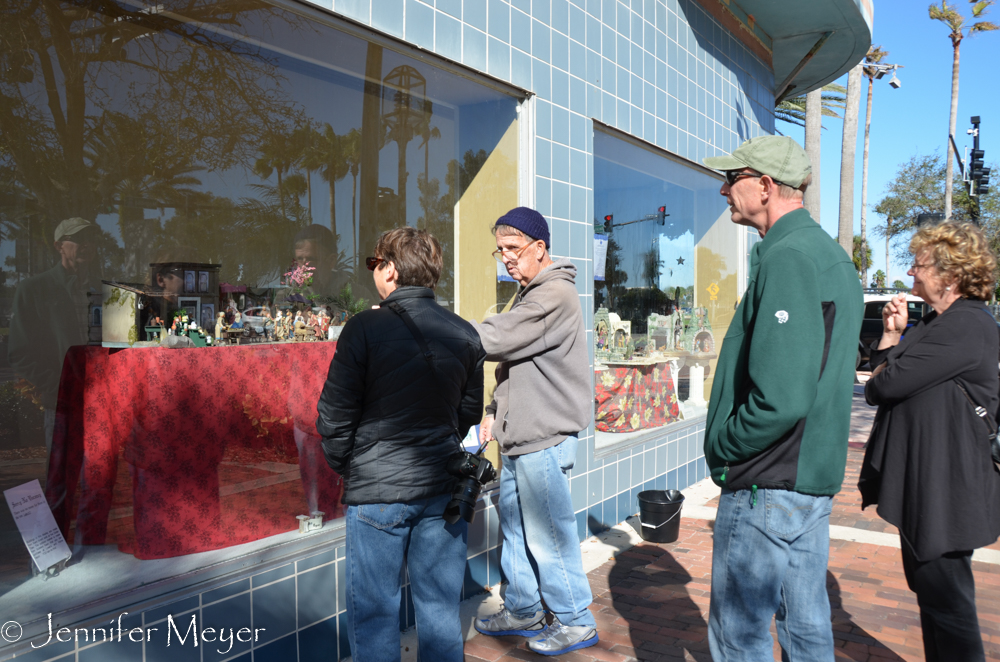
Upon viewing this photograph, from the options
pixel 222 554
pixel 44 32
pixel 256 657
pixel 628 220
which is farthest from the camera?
pixel 628 220

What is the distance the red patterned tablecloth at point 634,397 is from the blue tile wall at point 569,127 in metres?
0.22

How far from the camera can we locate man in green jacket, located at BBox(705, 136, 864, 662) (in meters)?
2.02

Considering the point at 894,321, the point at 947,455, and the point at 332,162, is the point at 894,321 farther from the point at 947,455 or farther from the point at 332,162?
the point at 332,162

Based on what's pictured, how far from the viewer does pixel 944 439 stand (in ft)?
8.61

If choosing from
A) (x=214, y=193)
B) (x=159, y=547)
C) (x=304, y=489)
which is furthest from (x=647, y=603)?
(x=214, y=193)

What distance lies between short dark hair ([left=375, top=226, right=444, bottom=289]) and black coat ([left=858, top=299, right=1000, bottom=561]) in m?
1.76

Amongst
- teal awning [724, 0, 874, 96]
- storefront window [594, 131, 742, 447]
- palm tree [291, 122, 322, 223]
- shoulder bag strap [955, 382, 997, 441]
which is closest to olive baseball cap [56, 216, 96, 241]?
palm tree [291, 122, 322, 223]

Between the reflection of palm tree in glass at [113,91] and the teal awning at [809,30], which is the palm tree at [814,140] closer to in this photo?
the teal awning at [809,30]

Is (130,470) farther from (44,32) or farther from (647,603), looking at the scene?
(647,603)

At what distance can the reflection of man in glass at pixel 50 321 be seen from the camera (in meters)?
3.53

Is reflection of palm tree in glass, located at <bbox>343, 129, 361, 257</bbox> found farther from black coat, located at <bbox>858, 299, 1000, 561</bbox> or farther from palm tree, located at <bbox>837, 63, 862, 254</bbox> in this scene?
palm tree, located at <bbox>837, 63, 862, 254</bbox>

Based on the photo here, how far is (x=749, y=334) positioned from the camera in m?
2.15

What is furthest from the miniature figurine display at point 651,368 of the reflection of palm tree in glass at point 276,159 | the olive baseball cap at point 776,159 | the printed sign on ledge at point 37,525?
the printed sign on ledge at point 37,525

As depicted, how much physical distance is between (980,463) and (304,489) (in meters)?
3.01
